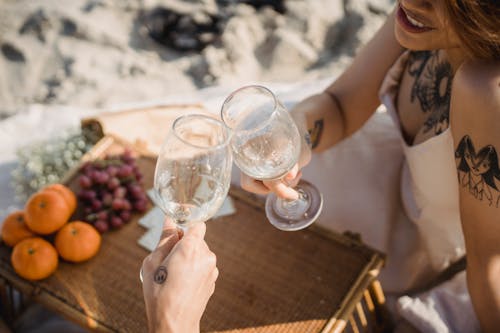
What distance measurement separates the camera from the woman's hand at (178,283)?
1.22 meters

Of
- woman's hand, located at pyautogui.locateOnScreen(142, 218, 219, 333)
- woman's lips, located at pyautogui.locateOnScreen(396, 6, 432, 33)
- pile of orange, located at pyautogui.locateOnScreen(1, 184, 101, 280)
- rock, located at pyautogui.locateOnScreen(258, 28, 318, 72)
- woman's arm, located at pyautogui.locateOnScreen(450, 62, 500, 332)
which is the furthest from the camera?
rock, located at pyautogui.locateOnScreen(258, 28, 318, 72)

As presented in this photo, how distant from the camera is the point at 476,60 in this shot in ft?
4.59

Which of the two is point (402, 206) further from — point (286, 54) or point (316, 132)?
point (286, 54)

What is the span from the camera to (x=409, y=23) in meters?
1.53

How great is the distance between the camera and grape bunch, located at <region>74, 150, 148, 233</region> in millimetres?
1923

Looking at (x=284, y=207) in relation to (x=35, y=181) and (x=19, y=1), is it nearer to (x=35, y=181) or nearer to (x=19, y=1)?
(x=35, y=181)

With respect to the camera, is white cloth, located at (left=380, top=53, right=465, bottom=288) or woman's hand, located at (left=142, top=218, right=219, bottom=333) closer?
woman's hand, located at (left=142, top=218, right=219, bottom=333)

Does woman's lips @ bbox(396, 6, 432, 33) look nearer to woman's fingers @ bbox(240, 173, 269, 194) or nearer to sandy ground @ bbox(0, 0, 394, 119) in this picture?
woman's fingers @ bbox(240, 173, 269, 194)

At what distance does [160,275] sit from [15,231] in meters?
0.85

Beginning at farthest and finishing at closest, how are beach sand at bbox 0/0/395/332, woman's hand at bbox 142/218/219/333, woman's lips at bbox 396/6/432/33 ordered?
1. beach sand at bbox 0/0/395/332
2. woman's lips at bbox 396/6/432/33
3. woman's hand at bbox 142/218/219/333

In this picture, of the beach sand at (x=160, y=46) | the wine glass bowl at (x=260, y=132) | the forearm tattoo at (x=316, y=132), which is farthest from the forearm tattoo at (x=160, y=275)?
the beach sand at (x=160, y=46)

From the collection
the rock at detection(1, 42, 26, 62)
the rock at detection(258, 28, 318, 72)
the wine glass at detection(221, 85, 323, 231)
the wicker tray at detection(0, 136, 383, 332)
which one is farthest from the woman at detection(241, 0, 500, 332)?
the rock at detection(1, 42, 26, 62)

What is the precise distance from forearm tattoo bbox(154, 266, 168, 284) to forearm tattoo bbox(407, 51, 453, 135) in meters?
0.91

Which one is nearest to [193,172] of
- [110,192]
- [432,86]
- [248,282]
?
[248,282]
